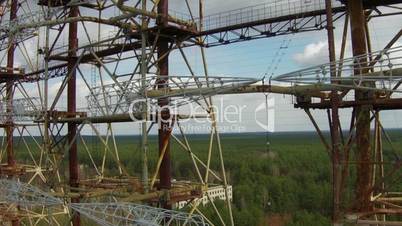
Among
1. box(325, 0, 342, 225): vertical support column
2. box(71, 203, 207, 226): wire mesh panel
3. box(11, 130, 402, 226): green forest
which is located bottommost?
box(11, 130, 402, 226): green forest

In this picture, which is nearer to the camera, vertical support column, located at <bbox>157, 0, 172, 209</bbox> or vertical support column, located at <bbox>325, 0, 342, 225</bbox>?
vertical support column, located at <bbox>325, 0, 342, 225</bbox>

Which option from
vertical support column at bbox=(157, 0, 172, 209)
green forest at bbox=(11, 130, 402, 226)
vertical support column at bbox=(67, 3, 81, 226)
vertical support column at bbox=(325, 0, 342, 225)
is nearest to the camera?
vertical support column at bbox=(325, 0, 342, 225)

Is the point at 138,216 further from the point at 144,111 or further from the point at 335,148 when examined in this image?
the point at 335,148

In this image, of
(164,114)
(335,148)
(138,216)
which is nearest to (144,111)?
(164,114)

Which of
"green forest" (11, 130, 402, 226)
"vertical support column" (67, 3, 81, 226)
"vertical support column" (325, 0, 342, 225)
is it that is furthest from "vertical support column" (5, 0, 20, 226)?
"vertical support column" (325, 0, 342, 225)

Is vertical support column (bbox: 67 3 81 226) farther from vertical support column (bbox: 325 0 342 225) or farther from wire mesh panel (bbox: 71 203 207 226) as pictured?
vertical support column (bbox: 325 0 342 225)

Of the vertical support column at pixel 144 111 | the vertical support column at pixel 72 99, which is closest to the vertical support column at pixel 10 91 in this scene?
the vertical support column at pixel 72 99

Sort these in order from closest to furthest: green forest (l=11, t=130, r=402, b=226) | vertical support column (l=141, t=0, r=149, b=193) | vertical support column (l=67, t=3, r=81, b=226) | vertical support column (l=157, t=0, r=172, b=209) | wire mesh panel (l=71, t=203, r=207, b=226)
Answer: wire mesh panel (l=71, t=203, r=207, b=226) < vertical support column (l=141, t=0, r=149, b=193) < vertical support column (l=157, t=0, r=172, b=209) < vertical support column (l=67, t=3, r=81, b=226) < green forest (l=11, t=130, r=402, b=226)
